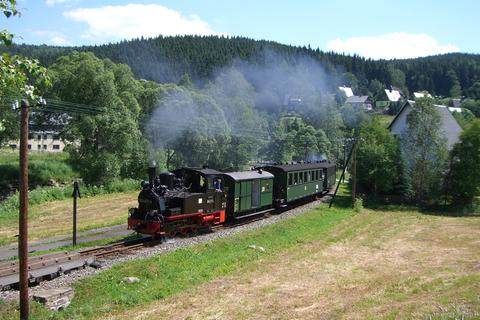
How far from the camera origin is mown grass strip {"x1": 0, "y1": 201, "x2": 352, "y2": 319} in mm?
11945

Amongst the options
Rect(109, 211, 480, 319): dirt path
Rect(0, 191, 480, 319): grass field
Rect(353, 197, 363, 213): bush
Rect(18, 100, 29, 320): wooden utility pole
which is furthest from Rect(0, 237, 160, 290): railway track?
Rect(353, 197, 363, 213): bush

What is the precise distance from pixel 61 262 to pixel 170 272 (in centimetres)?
365

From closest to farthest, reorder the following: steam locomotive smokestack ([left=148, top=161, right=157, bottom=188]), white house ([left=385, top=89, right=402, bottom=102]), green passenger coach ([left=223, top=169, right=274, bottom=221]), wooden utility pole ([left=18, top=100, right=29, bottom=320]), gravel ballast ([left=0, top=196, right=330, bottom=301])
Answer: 1. wooden utility pole ([left=18, top=100, right=29, bottom=320])
2. gravel ballast ([left=0, top=196, right=330, bottom=301])
3. steam locomotive smokestack ([left=148, top=161, right=157, bottom=188])
4. green passenger coach ([left=223, top=169, right=274, bottom=221])
5. white house ([left=385, top=89, right=402, bottom=102])

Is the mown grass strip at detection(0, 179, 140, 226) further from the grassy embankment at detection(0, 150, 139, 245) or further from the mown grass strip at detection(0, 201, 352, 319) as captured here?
the mown grass strip at detection(0, 201, 352, 319)

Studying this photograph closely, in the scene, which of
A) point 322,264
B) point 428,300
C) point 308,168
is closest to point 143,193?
point 322,264

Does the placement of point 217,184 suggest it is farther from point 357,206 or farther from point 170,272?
point 357,206

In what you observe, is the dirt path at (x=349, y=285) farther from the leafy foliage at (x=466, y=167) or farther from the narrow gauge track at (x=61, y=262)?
the leafy foliage at (x=466, y=167)

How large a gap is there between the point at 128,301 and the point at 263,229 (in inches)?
433

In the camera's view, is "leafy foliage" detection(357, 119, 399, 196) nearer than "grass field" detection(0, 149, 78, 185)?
Yes

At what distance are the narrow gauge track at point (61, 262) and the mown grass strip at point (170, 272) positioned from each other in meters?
1.16

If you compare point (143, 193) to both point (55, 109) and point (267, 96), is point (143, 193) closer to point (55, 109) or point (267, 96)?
point (55, 109)

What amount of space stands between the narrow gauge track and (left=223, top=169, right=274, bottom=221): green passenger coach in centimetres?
531

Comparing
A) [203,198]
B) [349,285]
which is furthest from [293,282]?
[203,198]

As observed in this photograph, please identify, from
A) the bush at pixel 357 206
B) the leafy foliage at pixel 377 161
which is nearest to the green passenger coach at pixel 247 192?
the bush at pixel 357 206
